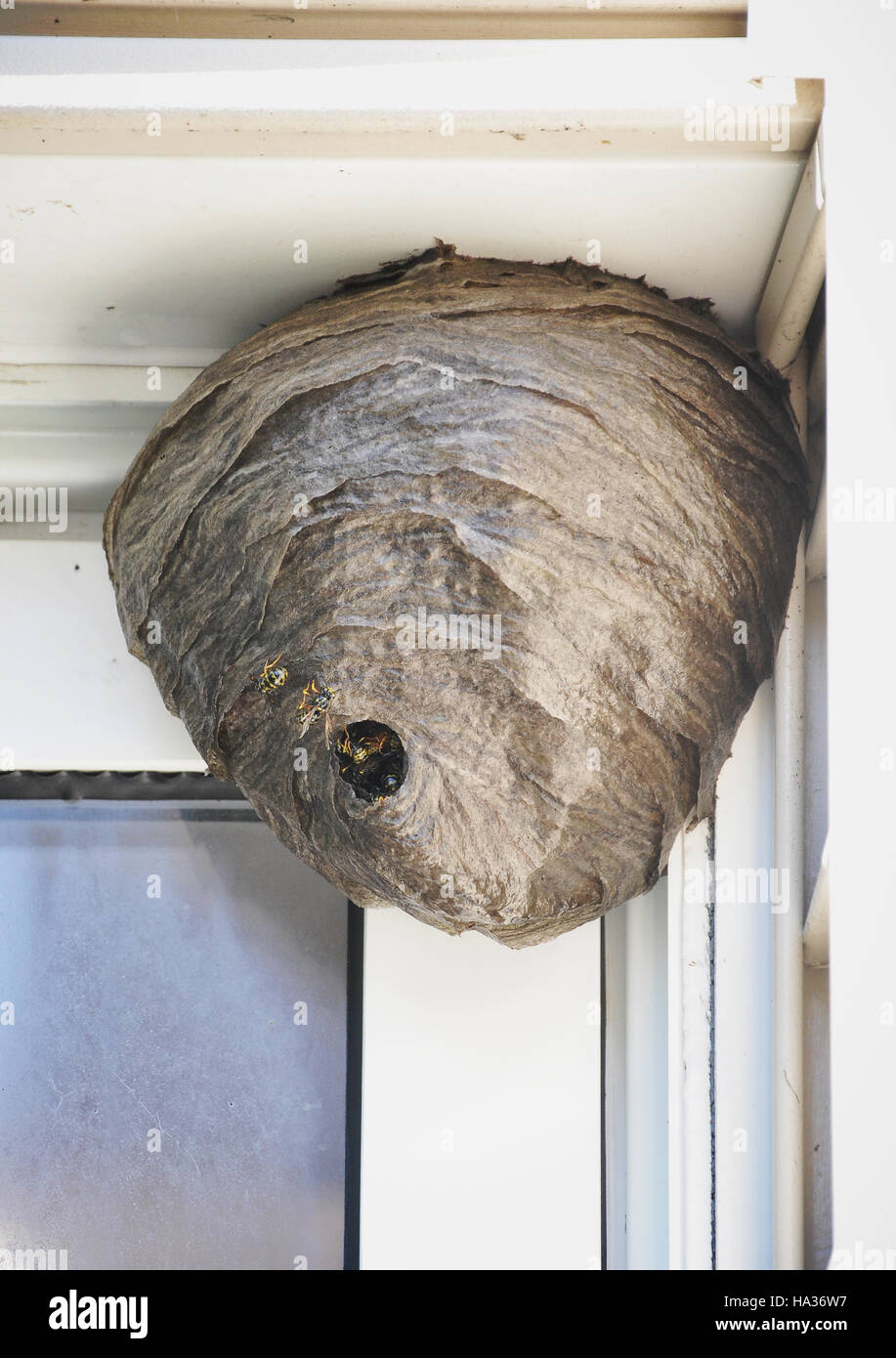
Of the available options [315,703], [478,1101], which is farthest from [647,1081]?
[315,703]

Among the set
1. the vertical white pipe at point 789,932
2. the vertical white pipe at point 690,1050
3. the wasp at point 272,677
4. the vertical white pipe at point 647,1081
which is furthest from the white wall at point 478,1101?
the wasp at point 272,677

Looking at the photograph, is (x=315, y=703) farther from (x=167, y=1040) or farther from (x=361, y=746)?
(x=167, y=1040)

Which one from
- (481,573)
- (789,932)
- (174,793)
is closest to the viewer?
(481,573)

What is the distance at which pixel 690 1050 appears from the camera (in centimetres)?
142

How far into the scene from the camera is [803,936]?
4.37ft

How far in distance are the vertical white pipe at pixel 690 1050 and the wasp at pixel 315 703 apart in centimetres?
45

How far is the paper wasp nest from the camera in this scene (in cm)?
116

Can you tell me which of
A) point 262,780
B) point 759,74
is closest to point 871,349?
point 759,74

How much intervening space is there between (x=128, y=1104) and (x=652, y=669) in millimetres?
940

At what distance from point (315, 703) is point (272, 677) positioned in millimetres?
68

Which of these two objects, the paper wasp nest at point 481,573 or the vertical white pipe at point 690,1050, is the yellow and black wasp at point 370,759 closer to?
the paper wasp nest at point 481,573

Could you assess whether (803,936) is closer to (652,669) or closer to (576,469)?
(652,669)

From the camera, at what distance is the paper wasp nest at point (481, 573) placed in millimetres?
1161

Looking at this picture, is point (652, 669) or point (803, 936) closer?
point (652, 669)
